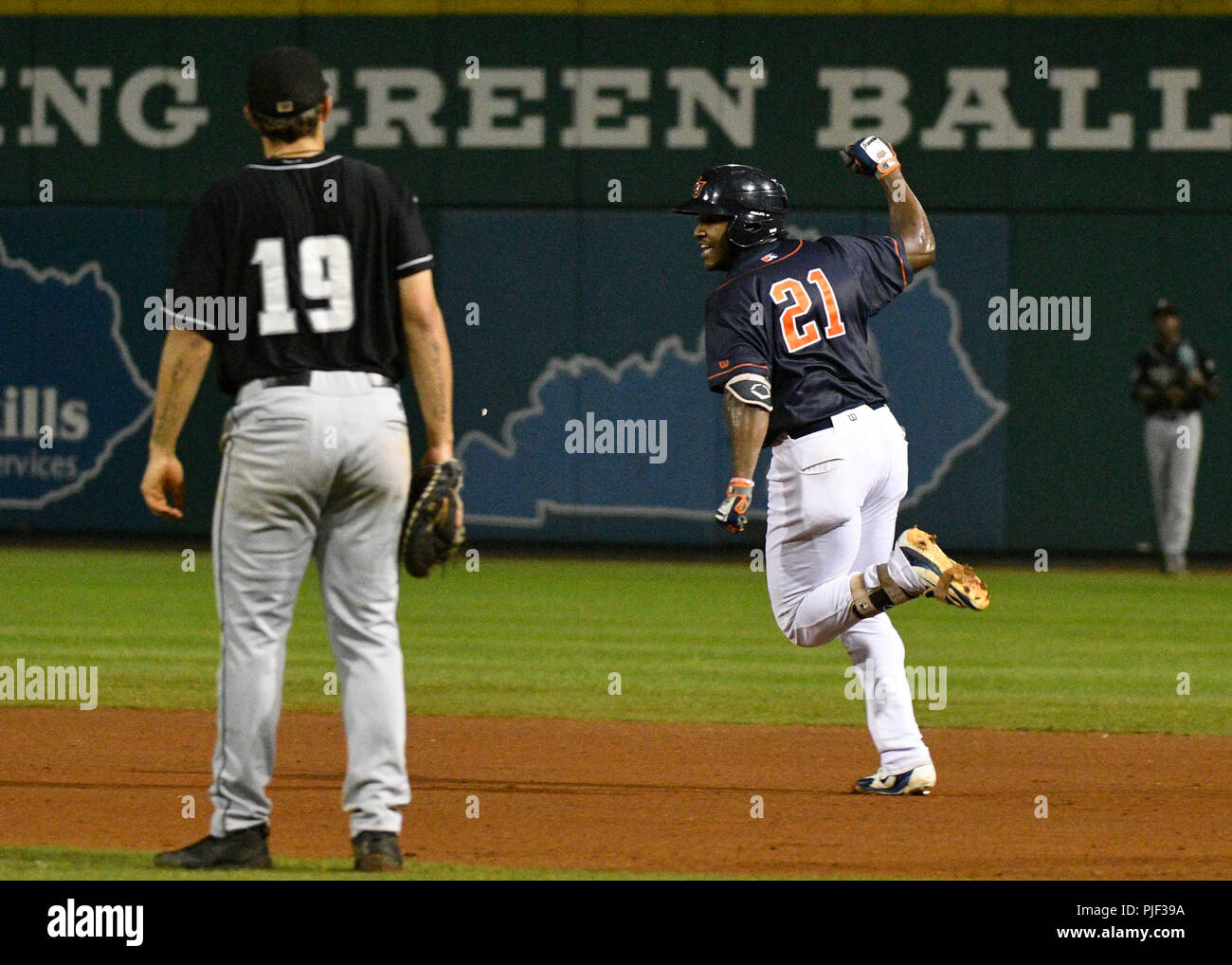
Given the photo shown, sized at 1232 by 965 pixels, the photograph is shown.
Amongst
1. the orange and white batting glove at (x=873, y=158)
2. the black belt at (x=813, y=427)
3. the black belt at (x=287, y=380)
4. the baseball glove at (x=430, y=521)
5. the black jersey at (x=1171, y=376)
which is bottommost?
the baseball glove at (x=430, y=521)

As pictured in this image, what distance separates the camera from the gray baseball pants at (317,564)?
17.8ft

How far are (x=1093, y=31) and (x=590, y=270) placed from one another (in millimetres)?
5775

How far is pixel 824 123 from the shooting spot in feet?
70.7

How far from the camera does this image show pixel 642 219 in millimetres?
21609

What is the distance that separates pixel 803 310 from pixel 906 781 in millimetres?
1744

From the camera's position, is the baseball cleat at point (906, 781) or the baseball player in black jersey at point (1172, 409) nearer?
the baseball cleat at point (906, 781)

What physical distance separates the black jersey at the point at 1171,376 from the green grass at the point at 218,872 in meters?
13.8

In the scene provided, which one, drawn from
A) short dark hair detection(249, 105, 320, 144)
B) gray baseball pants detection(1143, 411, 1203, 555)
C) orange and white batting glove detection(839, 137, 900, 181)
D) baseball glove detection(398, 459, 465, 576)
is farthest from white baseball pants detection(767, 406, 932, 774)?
gray baseball pants detection(1143, 411, 1203, 555)

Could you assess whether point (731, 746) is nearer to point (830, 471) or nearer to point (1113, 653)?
point (830, 471)

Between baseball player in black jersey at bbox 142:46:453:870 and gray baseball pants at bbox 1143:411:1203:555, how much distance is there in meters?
14.3

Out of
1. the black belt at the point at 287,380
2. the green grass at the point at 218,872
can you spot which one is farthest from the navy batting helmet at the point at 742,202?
the green grass at the point at 218,872

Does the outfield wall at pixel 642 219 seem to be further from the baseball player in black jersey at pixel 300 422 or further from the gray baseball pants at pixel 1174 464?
the baseball player in black jersey at pixel 300 422

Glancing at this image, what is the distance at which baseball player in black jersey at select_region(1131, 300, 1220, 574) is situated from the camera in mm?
18562

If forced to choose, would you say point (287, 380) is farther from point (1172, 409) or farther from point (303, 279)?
Result: point (1172, 409)
